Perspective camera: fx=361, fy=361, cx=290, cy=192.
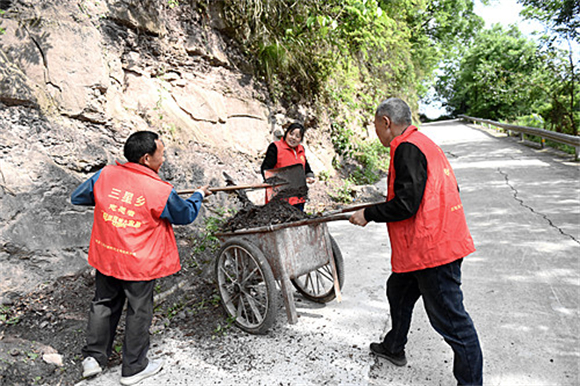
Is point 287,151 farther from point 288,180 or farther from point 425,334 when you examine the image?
point 425,334

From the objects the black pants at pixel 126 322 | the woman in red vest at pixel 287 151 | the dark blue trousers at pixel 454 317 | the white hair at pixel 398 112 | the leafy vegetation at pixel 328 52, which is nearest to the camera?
the dark blue trousers at pixel 454 317

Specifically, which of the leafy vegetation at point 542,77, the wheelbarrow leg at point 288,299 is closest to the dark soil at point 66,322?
the wheelbarrow leg at point 288,299

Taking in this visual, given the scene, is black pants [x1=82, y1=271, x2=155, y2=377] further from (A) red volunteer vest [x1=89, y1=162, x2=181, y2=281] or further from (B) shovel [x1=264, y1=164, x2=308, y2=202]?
(B) shovel [x1=264, y1=164, x2=308, y2=202]

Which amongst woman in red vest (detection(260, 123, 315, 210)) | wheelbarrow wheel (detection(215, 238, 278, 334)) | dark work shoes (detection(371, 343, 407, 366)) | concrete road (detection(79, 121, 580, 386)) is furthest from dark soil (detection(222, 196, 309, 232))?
dark work shoes (detection(371, 343, 407, 366))

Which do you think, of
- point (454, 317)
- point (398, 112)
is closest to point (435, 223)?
point (454, 317)

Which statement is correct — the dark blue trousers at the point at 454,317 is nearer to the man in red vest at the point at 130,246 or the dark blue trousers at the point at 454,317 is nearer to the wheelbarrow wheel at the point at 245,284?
the wheelbarrow wheel at the point at 245,284

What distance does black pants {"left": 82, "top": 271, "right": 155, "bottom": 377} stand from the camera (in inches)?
106

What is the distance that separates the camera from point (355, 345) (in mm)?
2975

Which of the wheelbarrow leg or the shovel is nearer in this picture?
the wheelbarrow leg

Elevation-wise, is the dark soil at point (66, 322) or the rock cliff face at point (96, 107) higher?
the rock cliff face at point (96, 107)

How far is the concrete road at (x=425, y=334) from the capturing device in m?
2.60

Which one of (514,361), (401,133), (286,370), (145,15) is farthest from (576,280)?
(145,15)

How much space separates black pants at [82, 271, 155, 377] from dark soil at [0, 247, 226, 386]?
26cm

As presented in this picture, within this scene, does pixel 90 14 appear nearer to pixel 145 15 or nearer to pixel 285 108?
pixel 145 15
